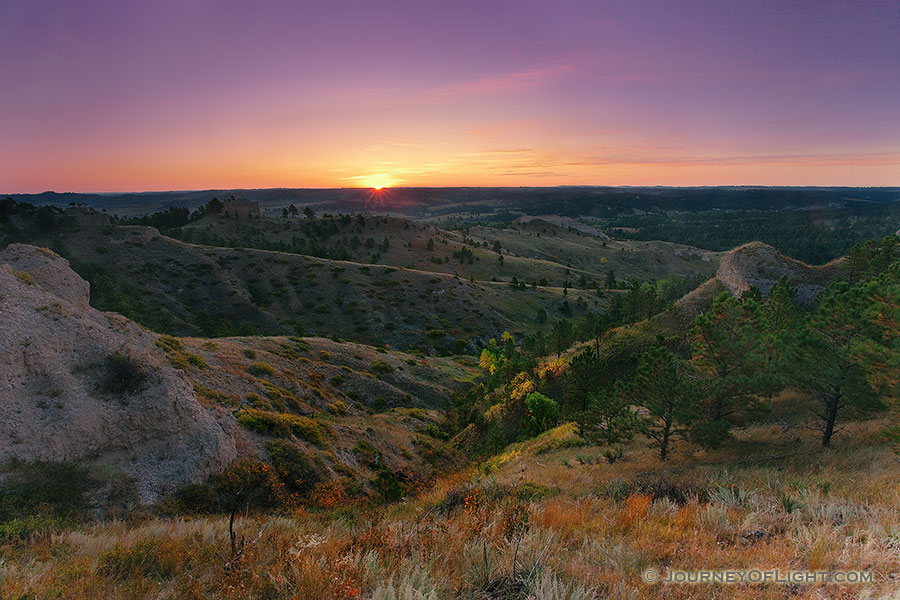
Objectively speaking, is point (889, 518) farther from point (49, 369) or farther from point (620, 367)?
point (620, 367)

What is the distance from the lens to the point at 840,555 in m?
5.41

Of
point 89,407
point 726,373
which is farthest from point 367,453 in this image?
point 726,373

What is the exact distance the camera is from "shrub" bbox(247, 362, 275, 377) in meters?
29.3

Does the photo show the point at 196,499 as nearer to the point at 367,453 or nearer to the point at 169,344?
the point at 367,453

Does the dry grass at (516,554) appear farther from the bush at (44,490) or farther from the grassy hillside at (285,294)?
the grassy hillside at (285,294)

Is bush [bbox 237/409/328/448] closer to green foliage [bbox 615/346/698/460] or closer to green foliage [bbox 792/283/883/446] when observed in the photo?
green foliage [bbox 615/346/698/460]

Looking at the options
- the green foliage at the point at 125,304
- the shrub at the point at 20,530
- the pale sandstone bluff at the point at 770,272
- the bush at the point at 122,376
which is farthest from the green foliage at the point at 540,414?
the green foliage at the point at 125,304

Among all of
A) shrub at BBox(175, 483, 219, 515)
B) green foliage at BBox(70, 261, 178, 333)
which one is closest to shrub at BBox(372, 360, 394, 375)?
shrub at BBox(175, 483, 219, 515)

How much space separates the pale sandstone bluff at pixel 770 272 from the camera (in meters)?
49.4

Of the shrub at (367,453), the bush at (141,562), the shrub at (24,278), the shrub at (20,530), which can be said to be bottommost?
the shrub at (367,453)

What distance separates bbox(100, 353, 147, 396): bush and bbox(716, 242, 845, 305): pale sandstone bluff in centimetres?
5982

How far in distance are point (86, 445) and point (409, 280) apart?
79.2 meters

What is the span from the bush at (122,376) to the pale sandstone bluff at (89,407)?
129 millimetres

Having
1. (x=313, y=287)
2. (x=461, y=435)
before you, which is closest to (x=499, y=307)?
(x=313, y=287)
